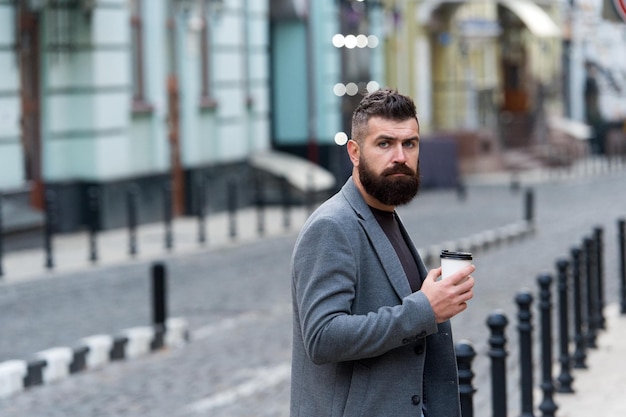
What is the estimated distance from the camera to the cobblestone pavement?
33.2 ft

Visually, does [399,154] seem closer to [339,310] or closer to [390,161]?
[390,161]

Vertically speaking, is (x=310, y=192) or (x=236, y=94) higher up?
(x=236, y=94)

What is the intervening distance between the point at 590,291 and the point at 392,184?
7292 mm

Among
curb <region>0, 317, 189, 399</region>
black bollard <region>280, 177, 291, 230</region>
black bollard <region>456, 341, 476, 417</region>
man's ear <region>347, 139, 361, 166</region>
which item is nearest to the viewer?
man's ear <region>347, 139, 361, 166</region>

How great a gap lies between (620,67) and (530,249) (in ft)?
127

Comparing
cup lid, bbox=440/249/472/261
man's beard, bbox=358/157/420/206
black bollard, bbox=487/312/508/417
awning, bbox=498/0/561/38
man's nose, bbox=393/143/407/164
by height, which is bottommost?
black bollard, bbox=487/312/508/417

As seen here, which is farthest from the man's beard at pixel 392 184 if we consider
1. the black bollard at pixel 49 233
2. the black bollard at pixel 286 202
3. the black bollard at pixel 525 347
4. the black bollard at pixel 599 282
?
the black bollard at pixel 286 202

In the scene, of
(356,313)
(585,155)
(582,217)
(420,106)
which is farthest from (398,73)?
(356,313)

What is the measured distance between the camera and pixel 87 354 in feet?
37.9

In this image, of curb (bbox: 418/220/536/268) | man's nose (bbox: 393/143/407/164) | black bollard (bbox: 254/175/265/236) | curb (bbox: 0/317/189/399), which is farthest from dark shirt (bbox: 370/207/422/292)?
black bollard (bbox: 254/175/265/236)

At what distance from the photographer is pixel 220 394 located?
10.2 meters

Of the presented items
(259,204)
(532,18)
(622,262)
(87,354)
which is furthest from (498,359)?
(532,18)

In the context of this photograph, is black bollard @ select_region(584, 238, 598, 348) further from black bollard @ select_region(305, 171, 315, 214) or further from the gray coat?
black bollard @ select_region(305, 171, 315, 214)

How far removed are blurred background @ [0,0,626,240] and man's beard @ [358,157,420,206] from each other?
3.33 meters
